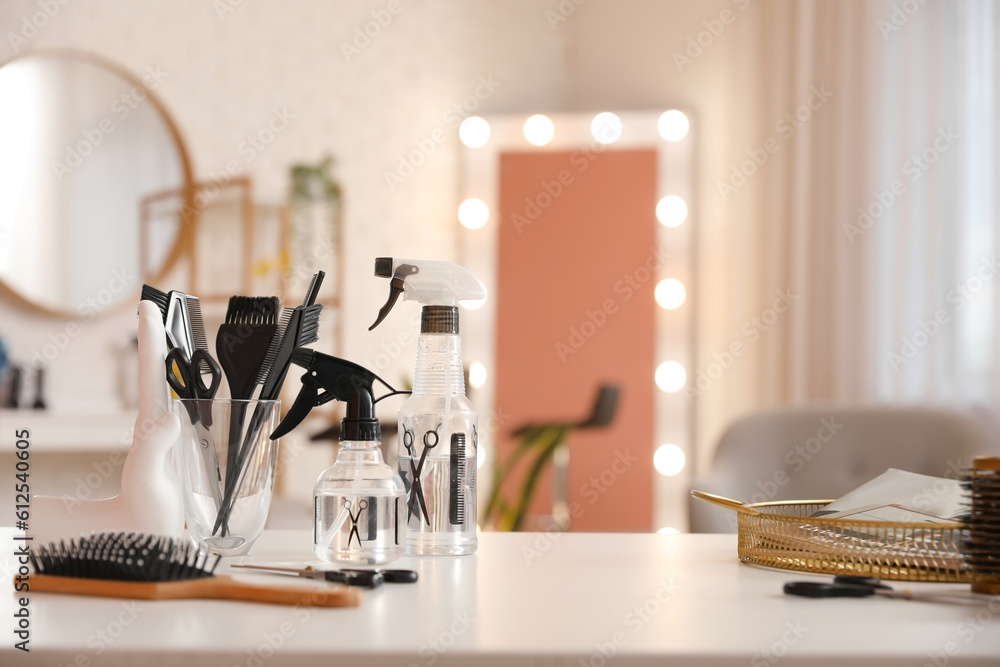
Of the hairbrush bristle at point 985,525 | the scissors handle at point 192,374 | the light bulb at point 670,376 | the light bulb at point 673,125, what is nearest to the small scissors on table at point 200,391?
the scissors handle at point 192,374

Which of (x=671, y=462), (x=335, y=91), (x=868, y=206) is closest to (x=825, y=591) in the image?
(x=868, y=206)

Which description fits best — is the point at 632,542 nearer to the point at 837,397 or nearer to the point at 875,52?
the point at 837,397

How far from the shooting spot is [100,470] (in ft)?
9.10

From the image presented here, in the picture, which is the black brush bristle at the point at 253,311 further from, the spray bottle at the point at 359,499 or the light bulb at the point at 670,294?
the light bulb at the point at 670,294

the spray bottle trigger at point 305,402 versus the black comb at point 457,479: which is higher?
the spray bottle trigger at point 305,402

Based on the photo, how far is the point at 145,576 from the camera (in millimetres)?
642

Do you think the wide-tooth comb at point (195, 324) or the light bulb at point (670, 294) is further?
the light bulb at point (670, 294)

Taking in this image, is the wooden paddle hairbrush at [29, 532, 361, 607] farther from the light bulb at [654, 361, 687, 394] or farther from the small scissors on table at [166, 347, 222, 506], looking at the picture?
the light bulb at [654, 361, 687, 394]

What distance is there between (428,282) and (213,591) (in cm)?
35

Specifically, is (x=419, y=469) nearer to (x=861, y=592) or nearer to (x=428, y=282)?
(x=428, y=282)

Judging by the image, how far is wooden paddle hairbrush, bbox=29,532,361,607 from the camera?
63cm

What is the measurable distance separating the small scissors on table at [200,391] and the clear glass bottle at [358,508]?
8 cm

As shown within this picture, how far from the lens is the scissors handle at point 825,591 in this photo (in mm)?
677

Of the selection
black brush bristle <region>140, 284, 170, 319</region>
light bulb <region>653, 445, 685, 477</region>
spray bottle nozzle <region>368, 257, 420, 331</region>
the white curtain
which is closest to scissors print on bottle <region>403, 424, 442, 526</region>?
spray bottle nozzle <region>368, 257, 420, 331</region>
